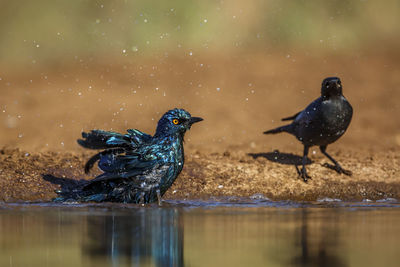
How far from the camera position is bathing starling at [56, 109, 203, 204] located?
8.00 meters

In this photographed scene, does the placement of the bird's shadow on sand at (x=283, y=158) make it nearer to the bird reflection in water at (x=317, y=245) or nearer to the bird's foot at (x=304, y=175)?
the bird's foot at (x=304, y=175)

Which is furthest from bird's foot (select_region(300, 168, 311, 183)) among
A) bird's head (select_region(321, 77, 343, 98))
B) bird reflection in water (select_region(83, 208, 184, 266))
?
bird reflection in water (select_region(83, 208, 184, 266))

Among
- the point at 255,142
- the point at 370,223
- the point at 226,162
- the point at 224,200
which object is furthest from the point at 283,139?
the point at 370,223

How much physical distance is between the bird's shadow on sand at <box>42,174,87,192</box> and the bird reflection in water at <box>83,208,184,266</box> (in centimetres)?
231

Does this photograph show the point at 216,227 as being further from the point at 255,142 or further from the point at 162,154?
the point at 255,142

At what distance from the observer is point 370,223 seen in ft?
21.7

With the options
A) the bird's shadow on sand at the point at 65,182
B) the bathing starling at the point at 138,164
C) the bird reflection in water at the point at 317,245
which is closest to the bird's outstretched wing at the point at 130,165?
the bathing starling at the point at 138,164

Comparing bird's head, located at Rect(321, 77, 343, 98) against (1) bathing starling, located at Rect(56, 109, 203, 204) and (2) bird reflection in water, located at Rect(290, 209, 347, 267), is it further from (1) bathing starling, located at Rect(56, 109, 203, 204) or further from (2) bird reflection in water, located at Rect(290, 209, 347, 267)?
(2) bird reflection in water, located at Rect(290, 209, 347, 267)

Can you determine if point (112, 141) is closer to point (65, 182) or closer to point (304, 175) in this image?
point (65, 182)

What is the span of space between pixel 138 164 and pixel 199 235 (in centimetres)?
238

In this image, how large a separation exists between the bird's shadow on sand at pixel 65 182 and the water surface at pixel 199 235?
4.06ft

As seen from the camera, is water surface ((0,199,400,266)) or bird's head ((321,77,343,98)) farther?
bird's head ((321,77,343,98))

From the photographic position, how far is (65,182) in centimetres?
950

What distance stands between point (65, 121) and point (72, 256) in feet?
36.4
